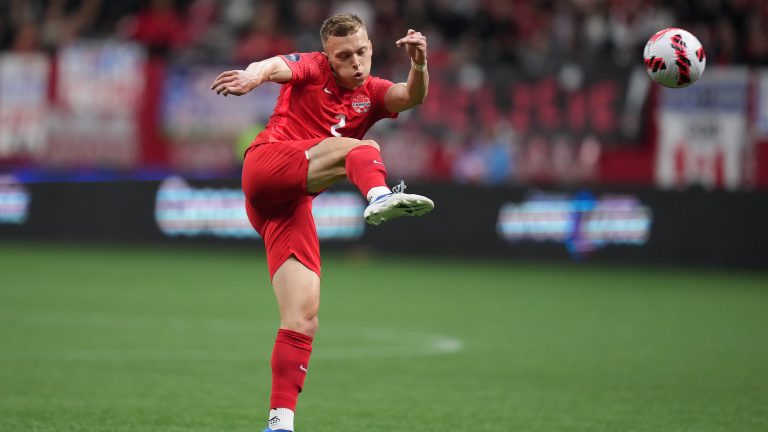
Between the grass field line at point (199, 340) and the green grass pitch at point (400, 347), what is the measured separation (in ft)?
0.11

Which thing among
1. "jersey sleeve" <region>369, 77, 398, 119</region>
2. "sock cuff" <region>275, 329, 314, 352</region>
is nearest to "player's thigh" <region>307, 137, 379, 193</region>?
"jersey sleeve" <region>369, 77, 398, 119</region>

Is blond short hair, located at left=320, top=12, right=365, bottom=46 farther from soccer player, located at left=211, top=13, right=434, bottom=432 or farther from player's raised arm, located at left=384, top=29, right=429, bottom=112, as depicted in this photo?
player's raised arm, located at left=384, top=29, right=429, bottom=112

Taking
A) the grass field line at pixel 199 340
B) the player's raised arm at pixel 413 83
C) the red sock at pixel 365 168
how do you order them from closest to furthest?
the red sock at pixel 365 168, the player's raised arm at pixel 413 83, the grass field line at pixel 199 340

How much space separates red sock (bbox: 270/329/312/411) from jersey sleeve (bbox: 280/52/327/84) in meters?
1.41

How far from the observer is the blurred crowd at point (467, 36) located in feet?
61.7

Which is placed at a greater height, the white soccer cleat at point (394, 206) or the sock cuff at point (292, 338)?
the white soccer cleat at point (394, 206)

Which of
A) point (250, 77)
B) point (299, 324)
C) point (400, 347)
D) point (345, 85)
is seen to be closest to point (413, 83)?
point (345, 85)

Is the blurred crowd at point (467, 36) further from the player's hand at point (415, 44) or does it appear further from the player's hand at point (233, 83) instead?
the player's hand at point (233, 83)

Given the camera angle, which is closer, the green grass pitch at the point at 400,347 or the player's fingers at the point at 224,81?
the player's fingers at the point at 224,81

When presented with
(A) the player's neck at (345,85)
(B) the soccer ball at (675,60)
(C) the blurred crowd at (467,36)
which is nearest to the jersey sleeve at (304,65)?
(A) the player's neck at (345,85)

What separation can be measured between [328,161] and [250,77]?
0.66 metres

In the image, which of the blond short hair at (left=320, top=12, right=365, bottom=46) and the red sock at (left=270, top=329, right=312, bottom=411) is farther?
the blond short hair at (left=320, top=12, right=365, bottom=46)

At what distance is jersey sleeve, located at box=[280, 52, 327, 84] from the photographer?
21.9ft

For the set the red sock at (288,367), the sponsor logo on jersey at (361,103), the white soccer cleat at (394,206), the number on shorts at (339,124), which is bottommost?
the red sock at (288,367)
